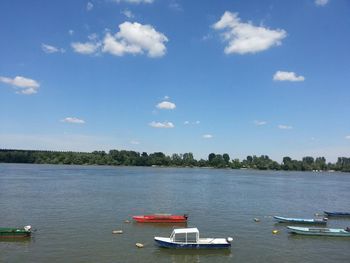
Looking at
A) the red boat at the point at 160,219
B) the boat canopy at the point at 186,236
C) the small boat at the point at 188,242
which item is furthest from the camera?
the red boat at the point at 160,219

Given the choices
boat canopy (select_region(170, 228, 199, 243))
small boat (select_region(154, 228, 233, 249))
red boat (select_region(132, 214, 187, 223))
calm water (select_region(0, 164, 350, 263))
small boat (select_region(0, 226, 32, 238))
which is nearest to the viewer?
calm water (select_region(0, 164, 350, 263))

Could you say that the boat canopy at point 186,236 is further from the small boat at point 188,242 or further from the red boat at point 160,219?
the red boat at point 160,219

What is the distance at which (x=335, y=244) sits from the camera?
4859cm

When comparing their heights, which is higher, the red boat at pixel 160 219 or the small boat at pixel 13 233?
the red boat at pixel 160 219

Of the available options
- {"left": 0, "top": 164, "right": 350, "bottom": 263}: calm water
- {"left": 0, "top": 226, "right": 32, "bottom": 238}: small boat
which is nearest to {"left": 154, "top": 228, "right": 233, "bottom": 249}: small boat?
{"left": 0, "top": 164, "right": 350, "bottom": 263}: calm water

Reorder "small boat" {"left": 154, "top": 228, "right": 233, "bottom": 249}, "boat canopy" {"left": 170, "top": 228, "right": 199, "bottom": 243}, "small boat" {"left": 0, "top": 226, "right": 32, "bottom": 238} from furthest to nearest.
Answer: "small boat" {"left": 0, "top": 226, "right": 32, "bottom": 238}, "boat canopy" {"left": 170, "top": 228, "right": 199, "bottom": 243}, "small boat" {"left": 154, "top": 228, "right": 233, "bottom": 249}

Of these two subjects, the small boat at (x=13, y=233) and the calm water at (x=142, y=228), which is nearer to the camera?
the calm water at (x=142, y=228)

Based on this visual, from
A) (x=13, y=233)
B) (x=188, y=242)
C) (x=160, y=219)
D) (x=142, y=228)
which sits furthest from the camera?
(x=160, y=219)

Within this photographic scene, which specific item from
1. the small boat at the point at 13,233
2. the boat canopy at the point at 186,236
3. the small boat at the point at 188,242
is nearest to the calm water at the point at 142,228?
the small boat at the point at 188,242

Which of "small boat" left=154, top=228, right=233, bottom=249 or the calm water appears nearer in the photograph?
the calm water

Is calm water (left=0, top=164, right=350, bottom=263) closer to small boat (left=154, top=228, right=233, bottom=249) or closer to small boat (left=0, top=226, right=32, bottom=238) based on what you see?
small boat (left=154, top=228, right=233, bottom=249)

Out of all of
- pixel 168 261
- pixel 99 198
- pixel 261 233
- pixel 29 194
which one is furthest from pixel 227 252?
pixel 29 194

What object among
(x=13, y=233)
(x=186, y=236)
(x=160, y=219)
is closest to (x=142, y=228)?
(x=160, y=219)

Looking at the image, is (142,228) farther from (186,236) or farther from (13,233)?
(13,233)
